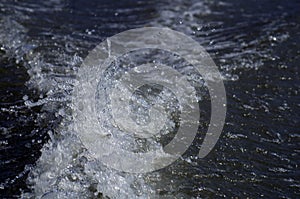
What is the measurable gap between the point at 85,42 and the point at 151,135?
6.49 ft

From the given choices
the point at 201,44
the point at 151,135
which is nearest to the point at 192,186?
the point at 151,135

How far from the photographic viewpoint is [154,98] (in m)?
4.53

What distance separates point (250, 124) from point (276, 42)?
181 centimetres

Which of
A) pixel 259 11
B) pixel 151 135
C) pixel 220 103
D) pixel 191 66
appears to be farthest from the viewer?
pixel 259 11

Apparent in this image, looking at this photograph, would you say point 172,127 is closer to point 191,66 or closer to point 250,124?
point 250,124

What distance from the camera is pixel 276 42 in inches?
225

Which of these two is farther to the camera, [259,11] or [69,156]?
[259,11]

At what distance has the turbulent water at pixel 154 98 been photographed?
353 cm

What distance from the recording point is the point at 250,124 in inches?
166

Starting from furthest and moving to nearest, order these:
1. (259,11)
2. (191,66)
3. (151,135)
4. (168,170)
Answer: (259,11)
(191,66)
(151,135)
(168,170)

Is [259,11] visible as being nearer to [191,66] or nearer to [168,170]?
[191,66]

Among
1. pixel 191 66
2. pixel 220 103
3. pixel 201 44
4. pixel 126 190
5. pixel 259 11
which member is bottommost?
pixel 126 190

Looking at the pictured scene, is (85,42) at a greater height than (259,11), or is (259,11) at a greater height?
(259,11)

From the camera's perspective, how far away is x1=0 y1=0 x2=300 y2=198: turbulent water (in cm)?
353
